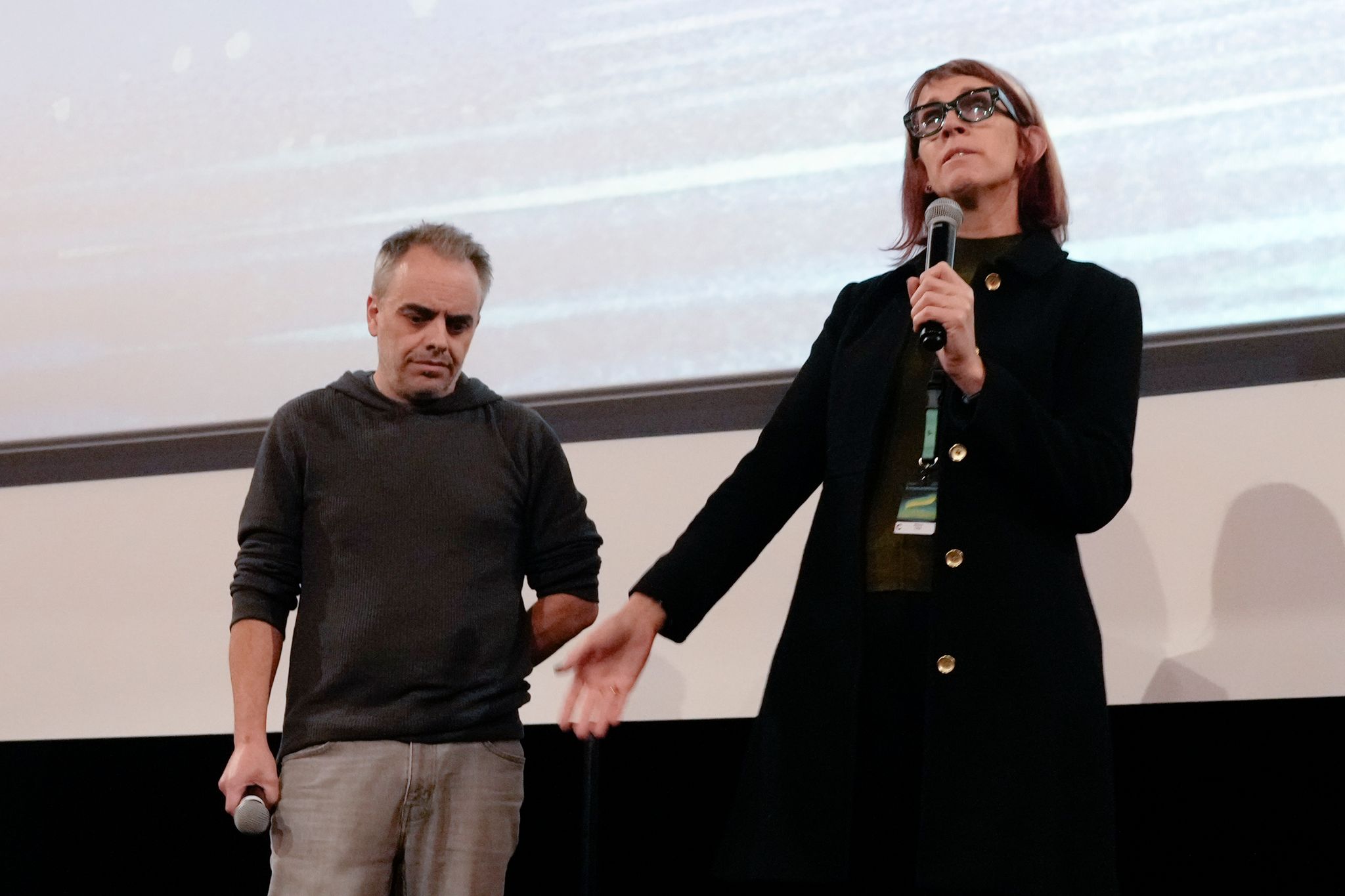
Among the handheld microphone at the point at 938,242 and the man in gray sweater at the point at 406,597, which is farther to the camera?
the man in gray sweater at the point at 406,597

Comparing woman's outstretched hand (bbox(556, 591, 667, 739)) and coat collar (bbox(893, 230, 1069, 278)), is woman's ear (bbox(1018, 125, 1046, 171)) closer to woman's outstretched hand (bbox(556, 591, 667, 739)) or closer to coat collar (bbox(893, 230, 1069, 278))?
coat collar (bbox(893, 230, 1069, 278))

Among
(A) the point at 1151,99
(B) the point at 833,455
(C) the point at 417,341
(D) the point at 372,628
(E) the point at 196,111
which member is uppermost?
(E) the point at 196,111

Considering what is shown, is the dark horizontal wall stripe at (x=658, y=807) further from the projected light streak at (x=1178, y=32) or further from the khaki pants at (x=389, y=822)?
→ the projected light streak at (x=1178, y=32)

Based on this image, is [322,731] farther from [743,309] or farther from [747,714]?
[743,309]

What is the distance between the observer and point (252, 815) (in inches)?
67.0

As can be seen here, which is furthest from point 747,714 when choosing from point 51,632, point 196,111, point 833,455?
point 196,111

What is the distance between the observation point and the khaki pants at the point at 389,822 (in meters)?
1.74

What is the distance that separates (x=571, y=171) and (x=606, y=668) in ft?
4.97

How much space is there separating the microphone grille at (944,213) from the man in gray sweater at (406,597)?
776mm

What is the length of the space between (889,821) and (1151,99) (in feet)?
4.91

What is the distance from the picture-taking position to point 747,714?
7.76 feet

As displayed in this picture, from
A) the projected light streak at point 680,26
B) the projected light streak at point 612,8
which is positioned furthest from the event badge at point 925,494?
the projected light streak at point 612,8

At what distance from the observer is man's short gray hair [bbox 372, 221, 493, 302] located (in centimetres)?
204

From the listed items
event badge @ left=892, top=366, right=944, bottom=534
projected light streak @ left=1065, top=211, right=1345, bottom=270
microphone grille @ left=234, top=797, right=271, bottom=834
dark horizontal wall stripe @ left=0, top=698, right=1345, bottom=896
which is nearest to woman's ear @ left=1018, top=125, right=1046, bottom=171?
event badge @ left=892, top=366, right=944, bottom=534
